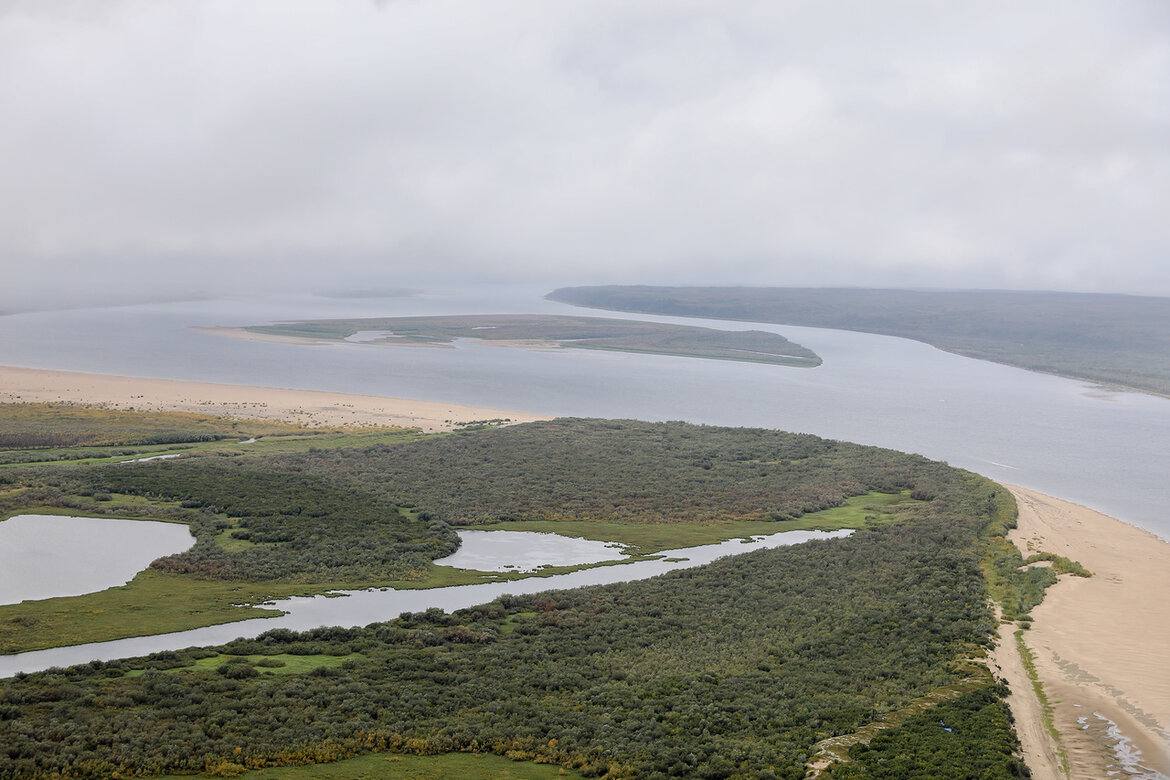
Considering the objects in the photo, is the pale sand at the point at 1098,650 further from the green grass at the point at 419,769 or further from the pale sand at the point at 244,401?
the pale sand at the point at 244,401

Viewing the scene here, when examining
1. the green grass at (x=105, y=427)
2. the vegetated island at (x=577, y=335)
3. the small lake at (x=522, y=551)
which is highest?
the vegetated island at (x=577, y=335)

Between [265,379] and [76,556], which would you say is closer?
[76,556]

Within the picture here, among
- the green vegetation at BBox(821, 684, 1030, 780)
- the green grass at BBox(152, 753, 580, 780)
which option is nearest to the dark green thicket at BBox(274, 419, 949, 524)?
the green vegetation at BBox(821, 684, 1030, 780)

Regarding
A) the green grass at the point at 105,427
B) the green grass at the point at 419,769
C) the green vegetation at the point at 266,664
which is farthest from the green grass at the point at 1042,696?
the green grass at the point at 105,427

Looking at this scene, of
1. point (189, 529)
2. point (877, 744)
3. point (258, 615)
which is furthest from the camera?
point (189, 529)

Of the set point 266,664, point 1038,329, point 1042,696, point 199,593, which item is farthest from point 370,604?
point 1038,329

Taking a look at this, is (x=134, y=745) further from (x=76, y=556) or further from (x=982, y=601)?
(x=982, y=601)

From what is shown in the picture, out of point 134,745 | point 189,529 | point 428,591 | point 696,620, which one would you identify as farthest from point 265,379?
point 134,745
